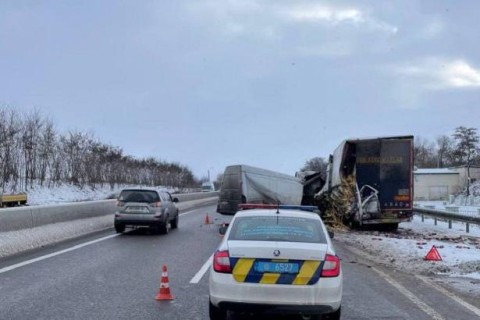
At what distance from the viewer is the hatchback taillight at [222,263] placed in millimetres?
6456

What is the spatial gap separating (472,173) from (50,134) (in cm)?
6753

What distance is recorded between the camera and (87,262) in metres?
12.3

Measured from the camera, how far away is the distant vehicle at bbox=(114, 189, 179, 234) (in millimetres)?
19359

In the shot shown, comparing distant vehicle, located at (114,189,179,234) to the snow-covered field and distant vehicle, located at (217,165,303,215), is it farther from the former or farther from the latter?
the snow-covered field

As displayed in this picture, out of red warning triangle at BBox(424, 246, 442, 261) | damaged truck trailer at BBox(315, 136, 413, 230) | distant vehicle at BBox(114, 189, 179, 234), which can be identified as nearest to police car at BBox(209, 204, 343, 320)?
red warning triangle at BBox(424, 246, 442, 261)

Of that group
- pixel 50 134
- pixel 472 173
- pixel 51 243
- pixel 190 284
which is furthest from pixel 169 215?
pixel 472 173

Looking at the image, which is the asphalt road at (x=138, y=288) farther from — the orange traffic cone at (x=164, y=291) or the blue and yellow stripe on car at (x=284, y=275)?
the blue and yellow stripe on car at (x=284, y=275)

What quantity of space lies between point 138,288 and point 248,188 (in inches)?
603

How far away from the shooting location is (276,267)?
6.43 metres

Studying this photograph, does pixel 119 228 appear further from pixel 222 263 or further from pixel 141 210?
pixel 222 263

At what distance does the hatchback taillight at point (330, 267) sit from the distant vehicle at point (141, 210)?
530 inches

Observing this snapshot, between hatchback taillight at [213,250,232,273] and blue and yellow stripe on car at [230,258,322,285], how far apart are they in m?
0.08

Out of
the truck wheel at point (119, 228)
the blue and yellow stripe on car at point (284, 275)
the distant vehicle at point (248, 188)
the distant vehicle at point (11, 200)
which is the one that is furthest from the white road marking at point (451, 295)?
the distant vehicle at point (11, 200)

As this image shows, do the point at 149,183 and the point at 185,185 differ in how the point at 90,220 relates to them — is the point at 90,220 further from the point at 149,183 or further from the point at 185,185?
the point at 185,185
